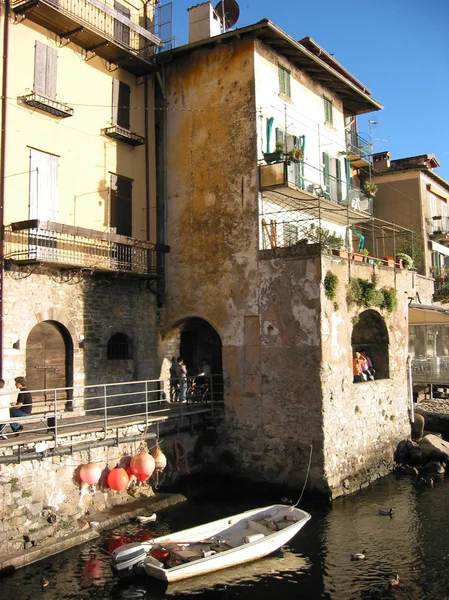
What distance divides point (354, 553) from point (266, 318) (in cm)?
686

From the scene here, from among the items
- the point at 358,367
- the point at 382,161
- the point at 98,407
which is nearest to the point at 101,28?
the point at 98,407

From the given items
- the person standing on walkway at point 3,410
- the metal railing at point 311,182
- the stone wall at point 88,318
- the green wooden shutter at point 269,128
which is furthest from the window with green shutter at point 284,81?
the person standing on walkway at point 3,410

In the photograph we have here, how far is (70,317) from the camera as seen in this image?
54.3 feet

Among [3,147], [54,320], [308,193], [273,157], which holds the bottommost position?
[54,320]

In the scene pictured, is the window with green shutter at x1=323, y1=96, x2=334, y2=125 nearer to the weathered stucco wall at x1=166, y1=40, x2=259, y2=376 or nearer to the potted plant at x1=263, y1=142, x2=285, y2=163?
the weathered stucco wall at x1=166, y1=40, x2=259, y2=376

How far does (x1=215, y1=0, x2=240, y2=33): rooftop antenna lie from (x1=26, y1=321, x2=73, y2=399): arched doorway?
1239cm

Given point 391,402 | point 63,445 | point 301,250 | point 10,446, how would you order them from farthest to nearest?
point 391,402 → point 301,250 → point 63,445 → point 10,446

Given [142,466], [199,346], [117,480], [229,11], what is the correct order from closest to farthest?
[117,480]
[142,466]
[229,11]
[199,346]

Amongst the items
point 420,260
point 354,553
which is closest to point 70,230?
point 354,553

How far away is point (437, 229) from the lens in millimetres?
34500

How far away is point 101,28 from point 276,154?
6563 millimetres

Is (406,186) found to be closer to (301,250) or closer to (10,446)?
(301,250)

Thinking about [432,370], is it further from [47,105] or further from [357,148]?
[47,105]

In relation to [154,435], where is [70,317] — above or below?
above
